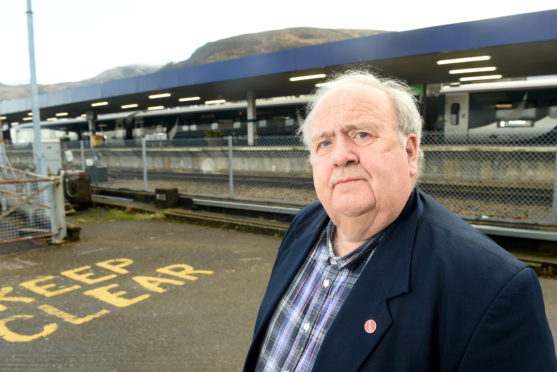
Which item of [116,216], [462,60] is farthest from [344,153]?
[462,60]

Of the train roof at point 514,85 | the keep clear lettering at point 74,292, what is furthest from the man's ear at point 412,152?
the train roof at point 514,85

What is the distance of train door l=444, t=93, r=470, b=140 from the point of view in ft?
50.4

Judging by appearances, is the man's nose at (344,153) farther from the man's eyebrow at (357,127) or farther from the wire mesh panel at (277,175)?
the wire mesh panel at (277,175)

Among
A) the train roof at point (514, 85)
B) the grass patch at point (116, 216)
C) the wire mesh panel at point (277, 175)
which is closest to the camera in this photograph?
the wire mesh panel at point (277, 175)

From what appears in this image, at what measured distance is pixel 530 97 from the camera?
14.1 metres

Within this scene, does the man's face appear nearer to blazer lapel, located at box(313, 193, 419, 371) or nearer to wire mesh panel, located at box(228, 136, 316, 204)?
blazer lapel, located at box(313, 193, 419, 371)

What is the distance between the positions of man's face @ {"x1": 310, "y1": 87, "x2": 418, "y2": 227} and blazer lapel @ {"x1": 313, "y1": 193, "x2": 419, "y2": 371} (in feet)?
0.41

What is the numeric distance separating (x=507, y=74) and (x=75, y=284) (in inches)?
673

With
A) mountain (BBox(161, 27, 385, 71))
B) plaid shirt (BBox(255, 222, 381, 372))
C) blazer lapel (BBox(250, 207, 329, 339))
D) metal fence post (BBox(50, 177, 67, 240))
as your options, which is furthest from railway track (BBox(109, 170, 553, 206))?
mountain (BBox(161, 27, 385, 71))

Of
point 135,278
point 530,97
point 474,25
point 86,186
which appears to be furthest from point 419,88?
point 135,278

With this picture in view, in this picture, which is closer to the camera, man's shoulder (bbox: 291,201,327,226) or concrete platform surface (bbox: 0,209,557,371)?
man's shoulder (bbox: 291,201,327,226)

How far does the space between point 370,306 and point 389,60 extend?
12.5 m

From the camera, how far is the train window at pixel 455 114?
15.6 metres

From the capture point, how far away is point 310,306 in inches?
60.2
